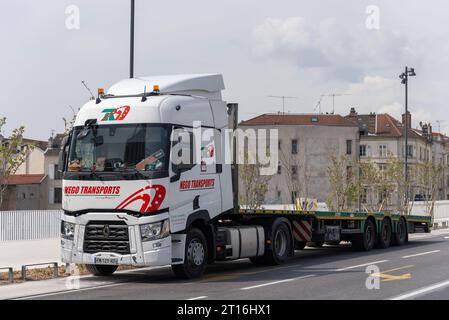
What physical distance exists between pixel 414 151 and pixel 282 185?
23.7 meters

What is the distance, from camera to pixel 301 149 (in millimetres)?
89688

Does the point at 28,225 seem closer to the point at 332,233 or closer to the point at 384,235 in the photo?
the point at 332,233

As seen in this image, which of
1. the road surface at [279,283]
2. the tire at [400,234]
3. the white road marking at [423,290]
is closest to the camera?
the white road marking at [423,290]

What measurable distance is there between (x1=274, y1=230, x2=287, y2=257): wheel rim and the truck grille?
5312 millimetres

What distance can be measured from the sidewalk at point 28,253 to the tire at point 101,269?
9.24 ft

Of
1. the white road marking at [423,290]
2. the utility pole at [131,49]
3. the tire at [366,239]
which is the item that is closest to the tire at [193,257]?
the white road marking at [423,290]

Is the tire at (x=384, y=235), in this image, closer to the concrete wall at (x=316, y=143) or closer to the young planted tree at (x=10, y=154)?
the young planted tree at (x=10, y=154)

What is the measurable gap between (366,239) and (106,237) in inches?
427

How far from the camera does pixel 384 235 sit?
2492 centimetres

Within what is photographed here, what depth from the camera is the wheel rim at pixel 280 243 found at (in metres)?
19.5

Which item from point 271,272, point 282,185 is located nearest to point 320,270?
point 271,272

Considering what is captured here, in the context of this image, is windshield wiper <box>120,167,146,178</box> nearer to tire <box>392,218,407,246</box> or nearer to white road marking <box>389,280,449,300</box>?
white road marking <box>389,280,449,300</box>
